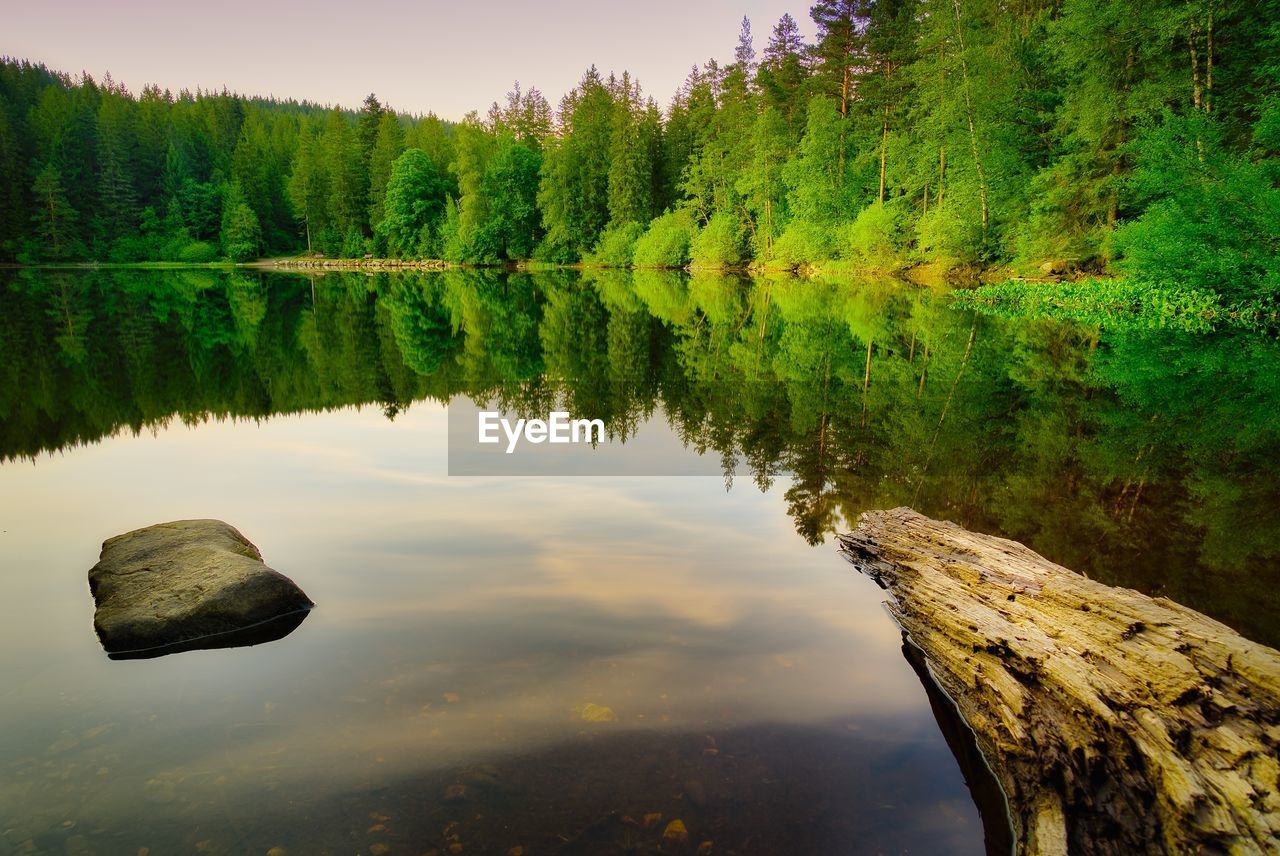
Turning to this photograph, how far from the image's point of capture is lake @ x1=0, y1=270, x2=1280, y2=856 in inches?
153

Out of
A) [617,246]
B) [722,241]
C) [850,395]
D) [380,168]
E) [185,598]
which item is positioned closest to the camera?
[185,598]

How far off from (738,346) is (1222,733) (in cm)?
1815

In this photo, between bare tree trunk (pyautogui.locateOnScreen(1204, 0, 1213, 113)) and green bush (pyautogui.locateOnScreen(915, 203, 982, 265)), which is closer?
bare tree trunk (pyautogui.locateOnScreen(1204, 0, 1213, 113))

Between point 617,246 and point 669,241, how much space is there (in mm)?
8722

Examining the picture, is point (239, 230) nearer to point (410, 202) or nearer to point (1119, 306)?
point (410, 202)

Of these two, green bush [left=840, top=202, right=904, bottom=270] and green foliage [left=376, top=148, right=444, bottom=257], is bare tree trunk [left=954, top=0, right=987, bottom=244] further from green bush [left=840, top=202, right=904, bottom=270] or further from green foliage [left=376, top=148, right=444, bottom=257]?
green foliage [left=376, top=148, right=444, bottom=257]

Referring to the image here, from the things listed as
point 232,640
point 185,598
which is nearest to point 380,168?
point 185,598

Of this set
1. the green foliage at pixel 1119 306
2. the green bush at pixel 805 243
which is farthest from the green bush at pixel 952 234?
the green bush at pixel 805 243

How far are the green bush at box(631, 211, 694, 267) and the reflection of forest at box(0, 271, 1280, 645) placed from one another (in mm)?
37972

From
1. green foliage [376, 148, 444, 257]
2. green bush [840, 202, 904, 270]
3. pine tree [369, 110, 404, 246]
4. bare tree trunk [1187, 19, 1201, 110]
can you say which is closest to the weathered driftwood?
bare tree trunk [1187, 19, 1201, 110]

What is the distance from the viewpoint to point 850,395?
47.3 feet

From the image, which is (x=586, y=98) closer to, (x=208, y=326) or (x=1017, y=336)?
(x=208, y=326)

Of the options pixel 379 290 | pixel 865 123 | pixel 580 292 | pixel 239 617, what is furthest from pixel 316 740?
pixel 865 123

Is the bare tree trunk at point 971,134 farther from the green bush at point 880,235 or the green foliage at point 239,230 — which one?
the green foliage at point 239,230
